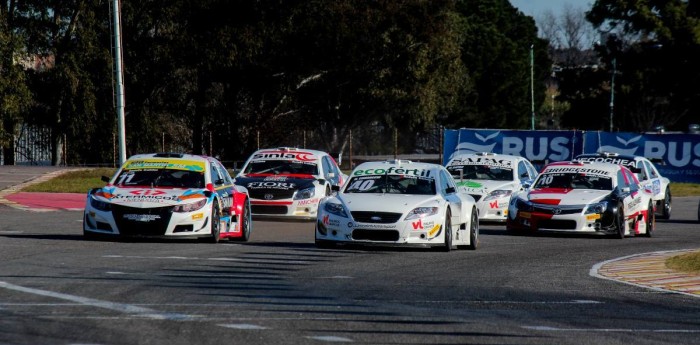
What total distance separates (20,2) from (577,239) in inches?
1412

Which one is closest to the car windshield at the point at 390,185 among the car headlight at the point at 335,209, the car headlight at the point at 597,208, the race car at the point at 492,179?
the car headlight at the point at 335,209

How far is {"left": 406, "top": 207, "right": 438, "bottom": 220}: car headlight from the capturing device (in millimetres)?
18750

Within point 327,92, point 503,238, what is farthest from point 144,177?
point 327,92

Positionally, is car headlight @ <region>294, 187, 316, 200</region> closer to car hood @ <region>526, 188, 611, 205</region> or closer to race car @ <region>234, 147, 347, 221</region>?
race car @ <region>234, 147, 347, 221</region>

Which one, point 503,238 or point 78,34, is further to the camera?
point 78,34

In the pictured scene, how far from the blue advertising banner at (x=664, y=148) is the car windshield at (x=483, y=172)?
52.6ft

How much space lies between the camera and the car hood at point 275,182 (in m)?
26.3

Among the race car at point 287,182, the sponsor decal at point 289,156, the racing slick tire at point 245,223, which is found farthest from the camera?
the sponsor decal at point 289,156

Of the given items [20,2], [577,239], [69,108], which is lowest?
[577,239]

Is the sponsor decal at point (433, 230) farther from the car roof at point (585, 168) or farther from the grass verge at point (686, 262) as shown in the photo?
the car roof at point (585, 168)

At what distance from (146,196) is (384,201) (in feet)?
11.4

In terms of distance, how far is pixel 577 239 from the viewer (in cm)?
2367

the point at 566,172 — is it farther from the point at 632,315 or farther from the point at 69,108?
the point at 69,108

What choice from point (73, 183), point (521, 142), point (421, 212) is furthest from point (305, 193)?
point (521, 142)
